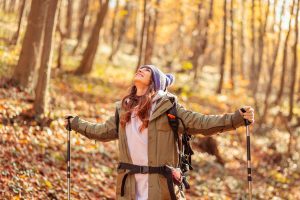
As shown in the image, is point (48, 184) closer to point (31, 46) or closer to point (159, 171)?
point (159, 171)

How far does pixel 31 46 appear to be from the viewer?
1230cm

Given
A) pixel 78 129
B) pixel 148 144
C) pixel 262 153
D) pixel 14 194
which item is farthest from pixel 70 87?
pixel 148 144

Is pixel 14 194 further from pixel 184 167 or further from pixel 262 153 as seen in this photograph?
pixel 262 153

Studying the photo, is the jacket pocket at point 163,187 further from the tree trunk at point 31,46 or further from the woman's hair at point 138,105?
the tree trunk at point 31,46

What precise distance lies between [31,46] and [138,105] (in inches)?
298

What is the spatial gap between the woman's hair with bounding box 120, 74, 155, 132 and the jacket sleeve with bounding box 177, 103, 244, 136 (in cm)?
35

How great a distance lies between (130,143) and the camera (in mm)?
5434

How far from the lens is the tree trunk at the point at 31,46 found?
12.1m

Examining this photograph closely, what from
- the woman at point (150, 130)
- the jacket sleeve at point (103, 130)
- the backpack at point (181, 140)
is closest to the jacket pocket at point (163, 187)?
the woman at point (150, 130)

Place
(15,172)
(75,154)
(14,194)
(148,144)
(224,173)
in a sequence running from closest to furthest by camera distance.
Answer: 1. (148,144)
2. (14,194)
3. (15,172)
4. (75,154)
5. (224,173)

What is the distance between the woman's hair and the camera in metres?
5.36

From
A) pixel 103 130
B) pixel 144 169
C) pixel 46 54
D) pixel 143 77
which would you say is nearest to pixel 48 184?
pixel 46 54

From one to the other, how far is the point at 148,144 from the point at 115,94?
13806 mm

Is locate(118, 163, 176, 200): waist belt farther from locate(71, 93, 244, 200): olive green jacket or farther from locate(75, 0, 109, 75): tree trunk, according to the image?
locate(75, 0, 109, 75): tree trunk
